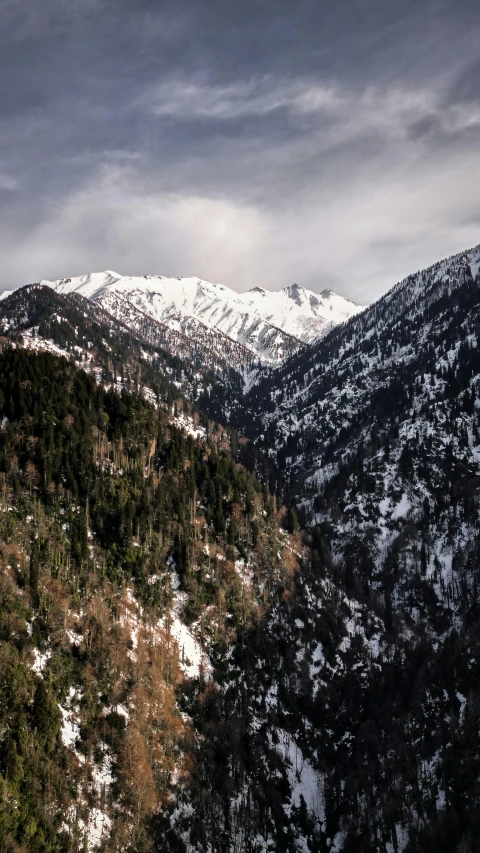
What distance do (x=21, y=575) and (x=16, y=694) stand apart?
942 inches

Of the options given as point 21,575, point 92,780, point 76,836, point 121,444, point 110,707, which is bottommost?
point 76,836

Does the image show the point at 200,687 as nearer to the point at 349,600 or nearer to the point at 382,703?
the point at 382,703

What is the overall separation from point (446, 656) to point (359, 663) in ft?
112

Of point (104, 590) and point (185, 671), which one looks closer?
point (104, 590)

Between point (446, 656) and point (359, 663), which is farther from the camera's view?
point (446, 656)

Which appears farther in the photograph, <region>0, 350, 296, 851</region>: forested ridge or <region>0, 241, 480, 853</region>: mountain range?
<region>0, 241, 480, 853</region>: mountain range

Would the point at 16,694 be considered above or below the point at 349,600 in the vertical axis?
below

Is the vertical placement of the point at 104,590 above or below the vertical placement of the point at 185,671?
above

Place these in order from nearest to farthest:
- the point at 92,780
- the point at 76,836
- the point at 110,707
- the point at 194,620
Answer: the point at 76,836 < the point at 92,780 < the point at 110,707 < the point at 194,620

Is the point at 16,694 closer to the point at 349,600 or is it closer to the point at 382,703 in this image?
the point at 382,703

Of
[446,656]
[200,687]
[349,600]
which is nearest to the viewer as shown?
[200,687]

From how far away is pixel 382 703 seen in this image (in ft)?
440

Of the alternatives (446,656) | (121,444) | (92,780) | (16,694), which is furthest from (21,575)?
(446,656)

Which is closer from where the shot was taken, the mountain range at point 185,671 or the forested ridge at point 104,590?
the forested ridge at point 104,590
